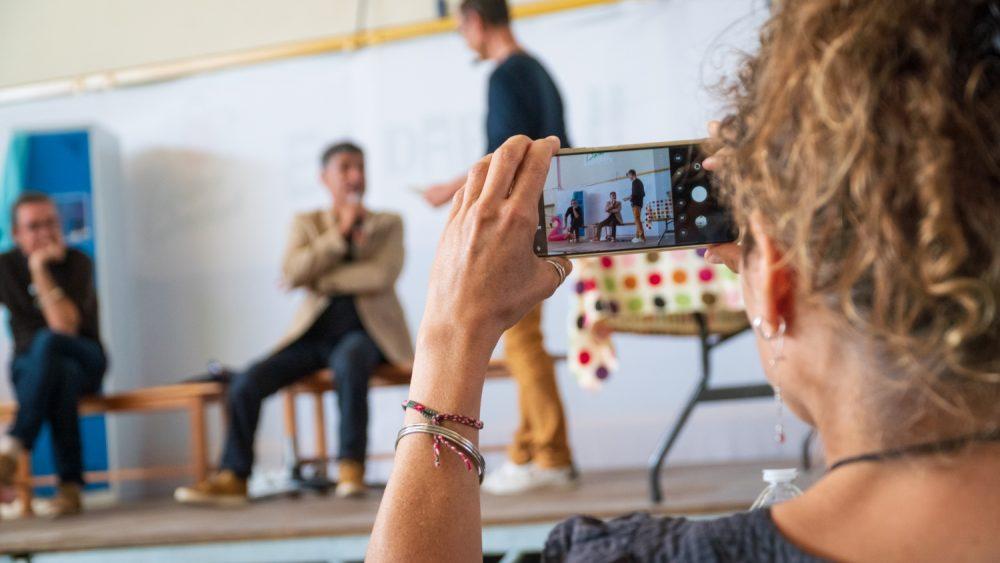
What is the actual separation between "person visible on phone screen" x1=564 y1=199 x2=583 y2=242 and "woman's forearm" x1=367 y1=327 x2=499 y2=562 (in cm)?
15

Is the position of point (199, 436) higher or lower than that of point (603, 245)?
lower

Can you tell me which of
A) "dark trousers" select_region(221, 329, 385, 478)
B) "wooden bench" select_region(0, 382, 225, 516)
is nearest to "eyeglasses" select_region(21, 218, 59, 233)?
"wooden bench" select_region(0, 382, 225, 516)

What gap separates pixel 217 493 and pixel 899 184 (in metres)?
2.70

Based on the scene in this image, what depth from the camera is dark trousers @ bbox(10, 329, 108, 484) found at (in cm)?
320

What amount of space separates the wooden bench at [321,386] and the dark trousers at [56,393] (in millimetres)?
635

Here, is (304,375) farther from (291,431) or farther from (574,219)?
(574,219)

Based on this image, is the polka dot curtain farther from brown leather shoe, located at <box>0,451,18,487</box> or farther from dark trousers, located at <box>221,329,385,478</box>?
brown leather shoe, located at <box>0,451,18,487</box>

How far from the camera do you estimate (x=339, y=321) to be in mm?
3164

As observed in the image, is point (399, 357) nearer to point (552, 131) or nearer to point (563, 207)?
point (552, 131)

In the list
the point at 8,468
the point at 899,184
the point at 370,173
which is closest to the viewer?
the point at 899,184

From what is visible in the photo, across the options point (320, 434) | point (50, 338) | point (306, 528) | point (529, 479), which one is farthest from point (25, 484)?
point (529, 479)

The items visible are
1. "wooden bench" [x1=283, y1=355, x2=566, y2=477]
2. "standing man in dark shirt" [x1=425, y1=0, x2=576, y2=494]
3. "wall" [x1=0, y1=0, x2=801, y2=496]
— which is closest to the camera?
"standing man in dark shirt" [x1=425, y1=0, x2=576, y2=494]

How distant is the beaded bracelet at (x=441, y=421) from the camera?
0.63 metres

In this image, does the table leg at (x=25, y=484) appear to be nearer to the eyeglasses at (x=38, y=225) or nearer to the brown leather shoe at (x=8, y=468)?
the brown leather shoe at (x=8, y=468)
